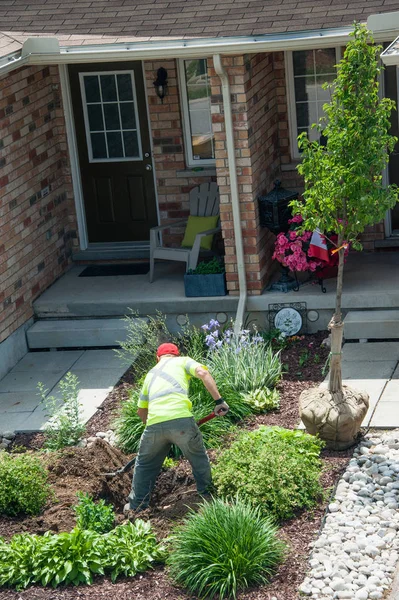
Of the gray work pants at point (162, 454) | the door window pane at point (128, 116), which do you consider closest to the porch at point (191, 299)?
the door window pane at point (128, 116)

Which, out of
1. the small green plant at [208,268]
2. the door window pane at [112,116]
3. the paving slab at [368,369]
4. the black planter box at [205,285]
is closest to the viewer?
the paving slab at [368,369]

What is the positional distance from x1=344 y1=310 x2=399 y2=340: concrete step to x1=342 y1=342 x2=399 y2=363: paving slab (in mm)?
82

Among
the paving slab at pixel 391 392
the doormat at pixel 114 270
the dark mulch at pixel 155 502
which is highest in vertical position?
the doormat at pixel 114 270

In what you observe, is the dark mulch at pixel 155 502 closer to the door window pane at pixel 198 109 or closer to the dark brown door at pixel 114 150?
the dark brown door at pixel 114 150

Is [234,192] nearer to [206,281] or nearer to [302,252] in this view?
[302,252]

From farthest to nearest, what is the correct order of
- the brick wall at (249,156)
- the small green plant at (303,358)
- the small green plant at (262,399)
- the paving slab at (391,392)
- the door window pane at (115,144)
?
the door window pane at (115,144) < the brick wall at (249,156) < the small green plant at (303,358) < the small green plant at (262,399) < the paving slab at (391,392)

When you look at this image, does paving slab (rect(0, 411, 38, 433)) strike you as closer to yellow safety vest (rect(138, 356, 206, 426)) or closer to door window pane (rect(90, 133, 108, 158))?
yellow safety vest (rect(138, 356, 206, 426))

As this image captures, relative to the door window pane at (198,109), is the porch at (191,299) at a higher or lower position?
lower

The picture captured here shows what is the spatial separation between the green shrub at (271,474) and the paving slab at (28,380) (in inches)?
117

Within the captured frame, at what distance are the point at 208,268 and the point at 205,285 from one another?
0.70ft

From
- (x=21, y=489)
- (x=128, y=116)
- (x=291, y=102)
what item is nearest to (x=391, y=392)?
(x=21, y=489)

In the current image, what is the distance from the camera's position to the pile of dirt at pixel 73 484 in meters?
7.46

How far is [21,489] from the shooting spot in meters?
7.60

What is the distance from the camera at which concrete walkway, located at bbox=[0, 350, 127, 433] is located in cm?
954
